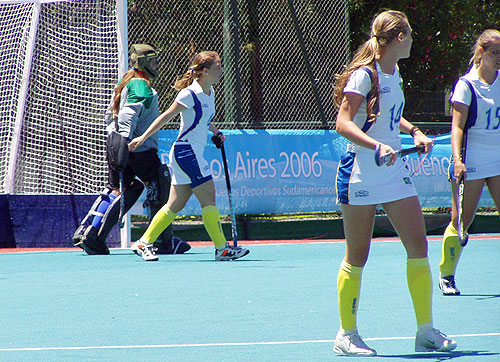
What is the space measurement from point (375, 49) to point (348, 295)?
4.24 ft

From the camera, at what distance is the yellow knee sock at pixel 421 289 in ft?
16.1

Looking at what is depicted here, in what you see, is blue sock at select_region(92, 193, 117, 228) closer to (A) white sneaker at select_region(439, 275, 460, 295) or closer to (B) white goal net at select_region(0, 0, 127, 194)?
(B) white goal net at select_region(0, 0, 127, 194)

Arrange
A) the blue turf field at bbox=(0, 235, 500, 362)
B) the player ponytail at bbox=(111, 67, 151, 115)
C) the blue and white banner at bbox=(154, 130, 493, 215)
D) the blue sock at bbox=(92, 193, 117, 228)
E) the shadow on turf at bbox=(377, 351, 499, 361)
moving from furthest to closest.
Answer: the blue and white banner at bbox=(154, 130, 493, 215), the blue sock at bbox=(92, 193, 117, 228), the player ponytail at bbox=(111, 67, 151, 115), the blue turf field at bbox=(0, 235, 500, 362), the shadow on turf at bbox=(377, 351, 499, 361)

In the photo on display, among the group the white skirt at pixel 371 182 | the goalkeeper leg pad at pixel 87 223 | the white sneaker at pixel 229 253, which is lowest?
the white sneaker at pixel 229 253

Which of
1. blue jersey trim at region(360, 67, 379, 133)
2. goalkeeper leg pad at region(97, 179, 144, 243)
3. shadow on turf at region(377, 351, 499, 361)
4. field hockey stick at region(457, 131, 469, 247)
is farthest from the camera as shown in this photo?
goalkeeper leg pad at region(97, 179, 144, 243)

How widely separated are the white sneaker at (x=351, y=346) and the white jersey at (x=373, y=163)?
0.69 meters

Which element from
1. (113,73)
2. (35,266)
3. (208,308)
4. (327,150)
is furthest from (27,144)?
(208,308)

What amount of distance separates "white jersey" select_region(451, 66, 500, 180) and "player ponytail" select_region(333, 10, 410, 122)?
226 cm

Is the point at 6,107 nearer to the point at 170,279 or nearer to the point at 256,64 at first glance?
the point at 256,64

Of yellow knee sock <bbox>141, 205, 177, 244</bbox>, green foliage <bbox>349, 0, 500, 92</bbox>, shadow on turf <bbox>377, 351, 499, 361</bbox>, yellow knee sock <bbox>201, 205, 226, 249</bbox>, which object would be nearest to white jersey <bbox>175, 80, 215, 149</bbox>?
yellow knee sock <bbox>201, 205, 226, 249</bbox>

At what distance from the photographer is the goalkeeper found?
33.4 ft

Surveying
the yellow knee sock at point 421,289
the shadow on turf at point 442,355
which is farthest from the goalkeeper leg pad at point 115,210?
the shadow on turf at point 442,355

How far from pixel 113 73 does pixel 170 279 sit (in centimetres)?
480

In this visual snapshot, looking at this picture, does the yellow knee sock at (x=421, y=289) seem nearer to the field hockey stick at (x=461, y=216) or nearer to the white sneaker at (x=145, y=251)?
the field hockey stick at (x=461, y=216)
